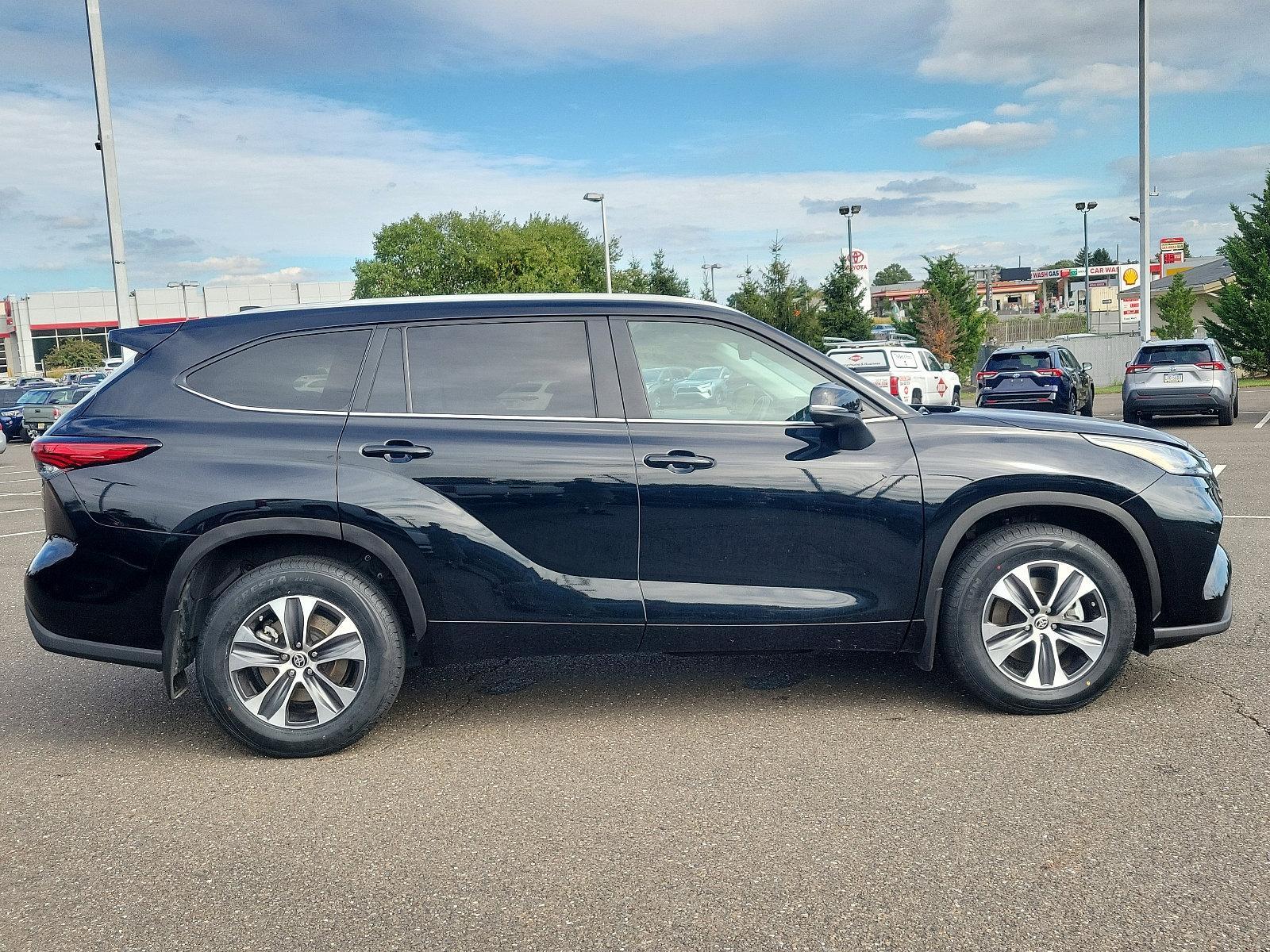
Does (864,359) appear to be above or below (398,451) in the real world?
above

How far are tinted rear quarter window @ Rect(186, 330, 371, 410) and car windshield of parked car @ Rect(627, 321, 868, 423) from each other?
3.77 ft

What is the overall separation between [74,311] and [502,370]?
354ft

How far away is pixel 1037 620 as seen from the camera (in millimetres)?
4555

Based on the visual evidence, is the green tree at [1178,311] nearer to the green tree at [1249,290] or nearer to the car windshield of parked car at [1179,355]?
the green tree at [1249,290]

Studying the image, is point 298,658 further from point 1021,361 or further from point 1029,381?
point 1021,361

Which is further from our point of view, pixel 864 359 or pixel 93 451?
pixel 864 359

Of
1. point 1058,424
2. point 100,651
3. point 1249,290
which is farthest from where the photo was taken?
point 1249,290

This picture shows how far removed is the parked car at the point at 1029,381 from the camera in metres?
21.5

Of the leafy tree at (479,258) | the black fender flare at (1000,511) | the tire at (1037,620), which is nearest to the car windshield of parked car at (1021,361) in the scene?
the black fender flare at (1000,511)

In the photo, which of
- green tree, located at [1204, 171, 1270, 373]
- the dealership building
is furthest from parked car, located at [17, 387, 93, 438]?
the dealership building

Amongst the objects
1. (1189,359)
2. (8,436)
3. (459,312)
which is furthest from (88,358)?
(459,312)

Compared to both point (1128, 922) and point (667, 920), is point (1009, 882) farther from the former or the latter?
point (667, 920)

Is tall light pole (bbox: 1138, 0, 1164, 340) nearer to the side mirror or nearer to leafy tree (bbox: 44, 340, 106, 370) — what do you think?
the side mirror

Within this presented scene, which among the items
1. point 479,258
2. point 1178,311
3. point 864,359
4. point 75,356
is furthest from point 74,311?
point 864,359
